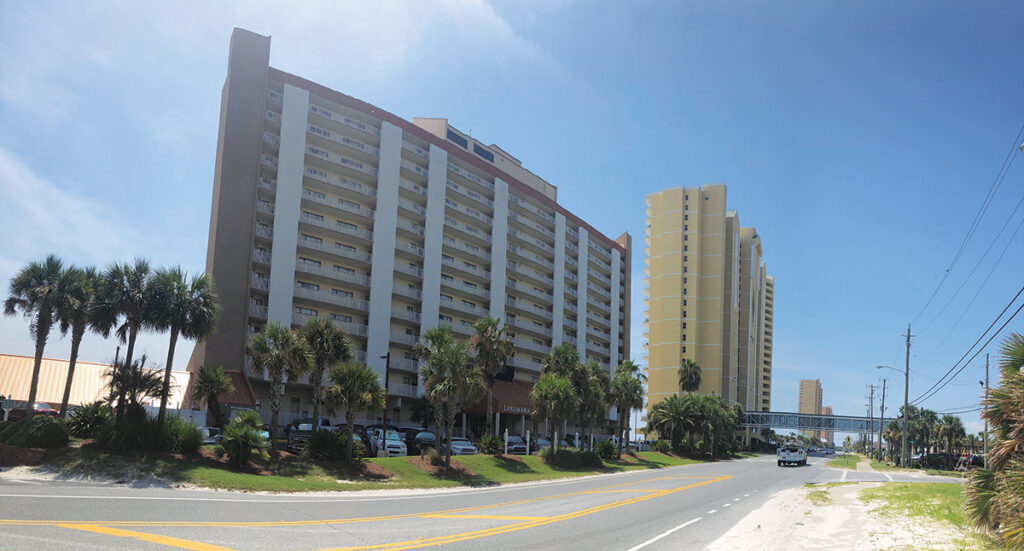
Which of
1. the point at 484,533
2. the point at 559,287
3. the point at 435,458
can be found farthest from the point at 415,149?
the point at 484,533

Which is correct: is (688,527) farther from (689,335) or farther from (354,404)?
(689,335)

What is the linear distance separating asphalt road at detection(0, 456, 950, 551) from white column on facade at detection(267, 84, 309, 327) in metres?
37.4

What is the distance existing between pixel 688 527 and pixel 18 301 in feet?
111

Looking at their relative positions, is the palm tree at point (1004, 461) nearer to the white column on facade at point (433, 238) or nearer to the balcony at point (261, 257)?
the balcony at point (261, 257)

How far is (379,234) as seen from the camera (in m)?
70.1

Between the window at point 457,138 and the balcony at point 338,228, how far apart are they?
2093 centimetres

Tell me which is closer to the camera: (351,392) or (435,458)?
(351,392)

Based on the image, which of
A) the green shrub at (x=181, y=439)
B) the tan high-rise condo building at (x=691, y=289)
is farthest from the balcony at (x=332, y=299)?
the tan high-rise condo building at (x=691, y=289)

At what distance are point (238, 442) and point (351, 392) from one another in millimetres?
6222

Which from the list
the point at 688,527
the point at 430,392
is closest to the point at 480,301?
the point at 430,392

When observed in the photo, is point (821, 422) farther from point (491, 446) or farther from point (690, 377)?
Answer: point (491, 446)

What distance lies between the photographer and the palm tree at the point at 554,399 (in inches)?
1901

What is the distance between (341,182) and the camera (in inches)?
2707

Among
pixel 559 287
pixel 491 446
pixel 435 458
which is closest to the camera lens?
pixel 435 458
